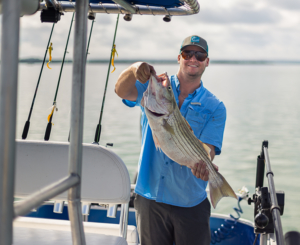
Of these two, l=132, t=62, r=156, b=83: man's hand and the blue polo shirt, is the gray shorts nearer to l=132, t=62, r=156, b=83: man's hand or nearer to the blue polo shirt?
the blue polo shirt

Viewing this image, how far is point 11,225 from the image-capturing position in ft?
2.29

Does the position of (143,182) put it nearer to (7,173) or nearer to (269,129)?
(7,173)

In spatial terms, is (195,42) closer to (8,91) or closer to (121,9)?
(121,9)

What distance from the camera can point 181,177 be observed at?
241cm

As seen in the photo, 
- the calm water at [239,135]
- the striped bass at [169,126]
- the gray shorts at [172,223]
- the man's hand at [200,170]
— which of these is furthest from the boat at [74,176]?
the calm water at [239,135]

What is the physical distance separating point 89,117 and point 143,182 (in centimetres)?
1294

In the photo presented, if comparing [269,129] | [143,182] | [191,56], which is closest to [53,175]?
[143,182]

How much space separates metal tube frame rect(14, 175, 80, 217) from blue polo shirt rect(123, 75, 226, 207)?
4.58 feet

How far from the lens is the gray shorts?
2408 mm

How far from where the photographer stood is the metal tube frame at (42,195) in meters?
0.75

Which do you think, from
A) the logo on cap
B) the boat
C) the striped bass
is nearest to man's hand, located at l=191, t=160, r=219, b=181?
the striped bass

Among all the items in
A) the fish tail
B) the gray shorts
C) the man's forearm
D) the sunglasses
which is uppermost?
the sunglasses

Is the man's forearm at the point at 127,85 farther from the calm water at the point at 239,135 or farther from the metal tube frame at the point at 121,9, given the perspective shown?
the calm water at the point at 239,135

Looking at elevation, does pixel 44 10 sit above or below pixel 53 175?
above
